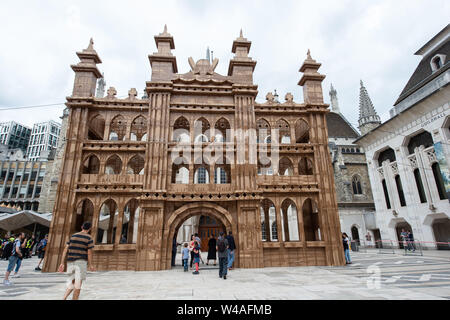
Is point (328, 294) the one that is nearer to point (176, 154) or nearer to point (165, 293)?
point (165, 293)

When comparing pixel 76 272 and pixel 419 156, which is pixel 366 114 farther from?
pixel 76 272

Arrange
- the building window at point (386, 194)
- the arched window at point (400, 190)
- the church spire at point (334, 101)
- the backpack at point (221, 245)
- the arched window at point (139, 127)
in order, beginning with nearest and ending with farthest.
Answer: the backpack at point (221, 245)
the arched window at point (139, 127)
the arched window at point (400, 190)
the building window at point (386, 194)
the church spire at point (334, 101)

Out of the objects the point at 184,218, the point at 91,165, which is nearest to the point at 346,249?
the point at 184,218

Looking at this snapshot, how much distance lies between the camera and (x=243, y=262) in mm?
15055

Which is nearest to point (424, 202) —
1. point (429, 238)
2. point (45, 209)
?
point (429, 238)

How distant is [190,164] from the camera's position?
16.8m

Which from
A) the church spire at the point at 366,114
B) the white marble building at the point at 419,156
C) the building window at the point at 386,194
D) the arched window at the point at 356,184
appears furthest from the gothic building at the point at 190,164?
the church spire at the point at 366,114

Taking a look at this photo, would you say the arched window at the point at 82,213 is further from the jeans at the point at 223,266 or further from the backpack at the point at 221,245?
the jeans at the point at 223,266

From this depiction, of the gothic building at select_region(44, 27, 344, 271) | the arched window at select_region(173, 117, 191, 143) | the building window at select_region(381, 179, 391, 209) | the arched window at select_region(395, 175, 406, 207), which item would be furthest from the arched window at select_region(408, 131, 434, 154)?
the arched window at select_region(173, 117, 191, 143)

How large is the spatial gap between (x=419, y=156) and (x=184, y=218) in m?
22.1

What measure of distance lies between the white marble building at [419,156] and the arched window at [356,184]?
35.4 feet

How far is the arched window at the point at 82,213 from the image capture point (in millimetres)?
16344

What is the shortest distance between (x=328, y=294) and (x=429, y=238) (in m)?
21.8

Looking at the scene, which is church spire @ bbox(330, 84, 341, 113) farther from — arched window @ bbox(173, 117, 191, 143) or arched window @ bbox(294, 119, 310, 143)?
arched window @ bbox(173, 117, 191, 143)
